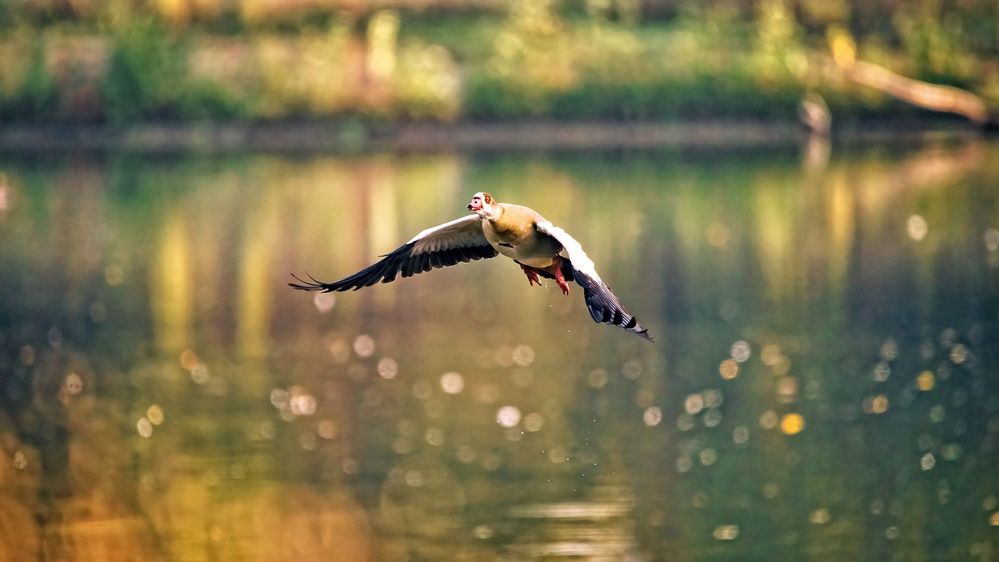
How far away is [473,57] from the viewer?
4809 centimetres

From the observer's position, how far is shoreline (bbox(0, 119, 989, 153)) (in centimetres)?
4831

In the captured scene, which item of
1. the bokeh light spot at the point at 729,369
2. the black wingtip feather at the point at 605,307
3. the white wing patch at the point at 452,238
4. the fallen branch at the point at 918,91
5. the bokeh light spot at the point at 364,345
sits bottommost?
the black wingtip feather at the point at 605,307

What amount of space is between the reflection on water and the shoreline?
11180mm

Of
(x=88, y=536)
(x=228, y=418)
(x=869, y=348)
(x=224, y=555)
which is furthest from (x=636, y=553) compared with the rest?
(x=869, y=348)

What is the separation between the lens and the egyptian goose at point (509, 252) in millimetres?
8820

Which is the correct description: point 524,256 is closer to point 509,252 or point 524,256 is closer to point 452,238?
point 509,252

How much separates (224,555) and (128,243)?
18.6m

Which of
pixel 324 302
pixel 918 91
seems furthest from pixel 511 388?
pixel 918 91

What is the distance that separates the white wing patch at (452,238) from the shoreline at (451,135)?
3698 centimetres

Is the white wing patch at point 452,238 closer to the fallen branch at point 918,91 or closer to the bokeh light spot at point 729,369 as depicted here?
the bokeh light spot at point 729,369

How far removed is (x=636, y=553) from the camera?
15.7 metres

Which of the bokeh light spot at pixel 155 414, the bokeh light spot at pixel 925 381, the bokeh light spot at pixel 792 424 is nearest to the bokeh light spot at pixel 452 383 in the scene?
the bokeh light spot at pixel 155 414

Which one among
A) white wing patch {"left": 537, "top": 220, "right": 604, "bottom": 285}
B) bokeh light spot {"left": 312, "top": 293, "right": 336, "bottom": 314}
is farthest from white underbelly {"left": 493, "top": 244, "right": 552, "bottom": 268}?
bokeh light spot {"left": 312, "top": 293, "right": 336, "bottom": 314}

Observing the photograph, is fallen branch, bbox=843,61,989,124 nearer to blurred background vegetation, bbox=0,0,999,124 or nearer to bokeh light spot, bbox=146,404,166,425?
blurred background vegetation, bbox=0,0,999,124
